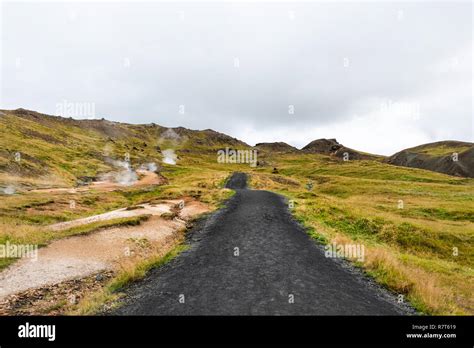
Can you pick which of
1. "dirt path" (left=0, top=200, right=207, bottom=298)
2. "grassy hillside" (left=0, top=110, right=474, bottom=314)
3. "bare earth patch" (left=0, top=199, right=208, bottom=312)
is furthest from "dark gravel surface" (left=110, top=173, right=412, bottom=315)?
"dirt path" (left=0, top=200, right=207, bottom=298)

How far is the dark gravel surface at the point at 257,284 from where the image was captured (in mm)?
10750

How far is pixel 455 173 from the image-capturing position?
12031 centimetres

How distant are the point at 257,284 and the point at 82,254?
12389 millimetres

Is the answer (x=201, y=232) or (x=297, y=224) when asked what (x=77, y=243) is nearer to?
(x=201, y=232)

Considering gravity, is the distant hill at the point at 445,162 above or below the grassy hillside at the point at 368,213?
above

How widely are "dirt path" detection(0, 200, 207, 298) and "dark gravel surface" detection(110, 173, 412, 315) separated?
4133mm

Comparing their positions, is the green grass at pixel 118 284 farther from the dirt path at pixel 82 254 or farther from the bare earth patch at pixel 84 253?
the dirt path at pixel 82 254

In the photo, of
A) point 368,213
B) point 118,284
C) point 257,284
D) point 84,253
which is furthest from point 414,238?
point 84,253

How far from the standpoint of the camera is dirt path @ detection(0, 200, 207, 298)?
634 inches

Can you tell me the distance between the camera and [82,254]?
19781mm

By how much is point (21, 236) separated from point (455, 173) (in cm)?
13705

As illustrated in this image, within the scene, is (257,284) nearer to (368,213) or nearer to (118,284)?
(118,284)

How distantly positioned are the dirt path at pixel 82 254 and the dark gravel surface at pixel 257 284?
13.6 ft

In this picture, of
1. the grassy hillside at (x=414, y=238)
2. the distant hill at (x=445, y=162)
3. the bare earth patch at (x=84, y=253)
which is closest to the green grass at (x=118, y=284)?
the bare earth patch at (x=84, y=253)
